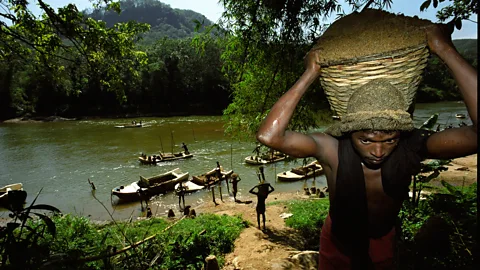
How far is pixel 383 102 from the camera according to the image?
1380 millimetres

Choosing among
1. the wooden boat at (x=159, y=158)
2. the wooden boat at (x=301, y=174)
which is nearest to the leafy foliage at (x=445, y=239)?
the wooden boat at (x=301, y=174)

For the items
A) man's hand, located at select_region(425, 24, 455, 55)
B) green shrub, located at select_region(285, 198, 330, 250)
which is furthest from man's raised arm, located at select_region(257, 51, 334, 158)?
green shrub, located at select_region(285, 198, 330, 250)

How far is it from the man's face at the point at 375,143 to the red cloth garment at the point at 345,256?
1.95 feet

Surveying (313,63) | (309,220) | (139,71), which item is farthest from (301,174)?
(139,71)

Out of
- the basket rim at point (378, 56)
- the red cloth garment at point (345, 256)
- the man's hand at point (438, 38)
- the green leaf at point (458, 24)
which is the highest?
the green leaf at point (458, 24)

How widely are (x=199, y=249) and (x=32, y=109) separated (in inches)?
2029

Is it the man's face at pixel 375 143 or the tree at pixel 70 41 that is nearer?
the man's face at pixel 375 143

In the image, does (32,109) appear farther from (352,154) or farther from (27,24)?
(352,154)

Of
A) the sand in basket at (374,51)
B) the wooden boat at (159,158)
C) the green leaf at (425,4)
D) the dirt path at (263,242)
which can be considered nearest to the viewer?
the sand in basket at (374,51)

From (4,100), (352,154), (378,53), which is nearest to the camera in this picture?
(378,53)

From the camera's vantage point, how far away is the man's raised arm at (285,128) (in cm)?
154

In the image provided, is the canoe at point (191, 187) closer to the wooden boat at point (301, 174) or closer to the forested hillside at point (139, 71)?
the wooden boat at point (301, 174)

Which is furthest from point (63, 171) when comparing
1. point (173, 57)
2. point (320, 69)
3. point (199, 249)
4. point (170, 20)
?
point (170, 20)

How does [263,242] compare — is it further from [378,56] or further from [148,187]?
[148,187]
